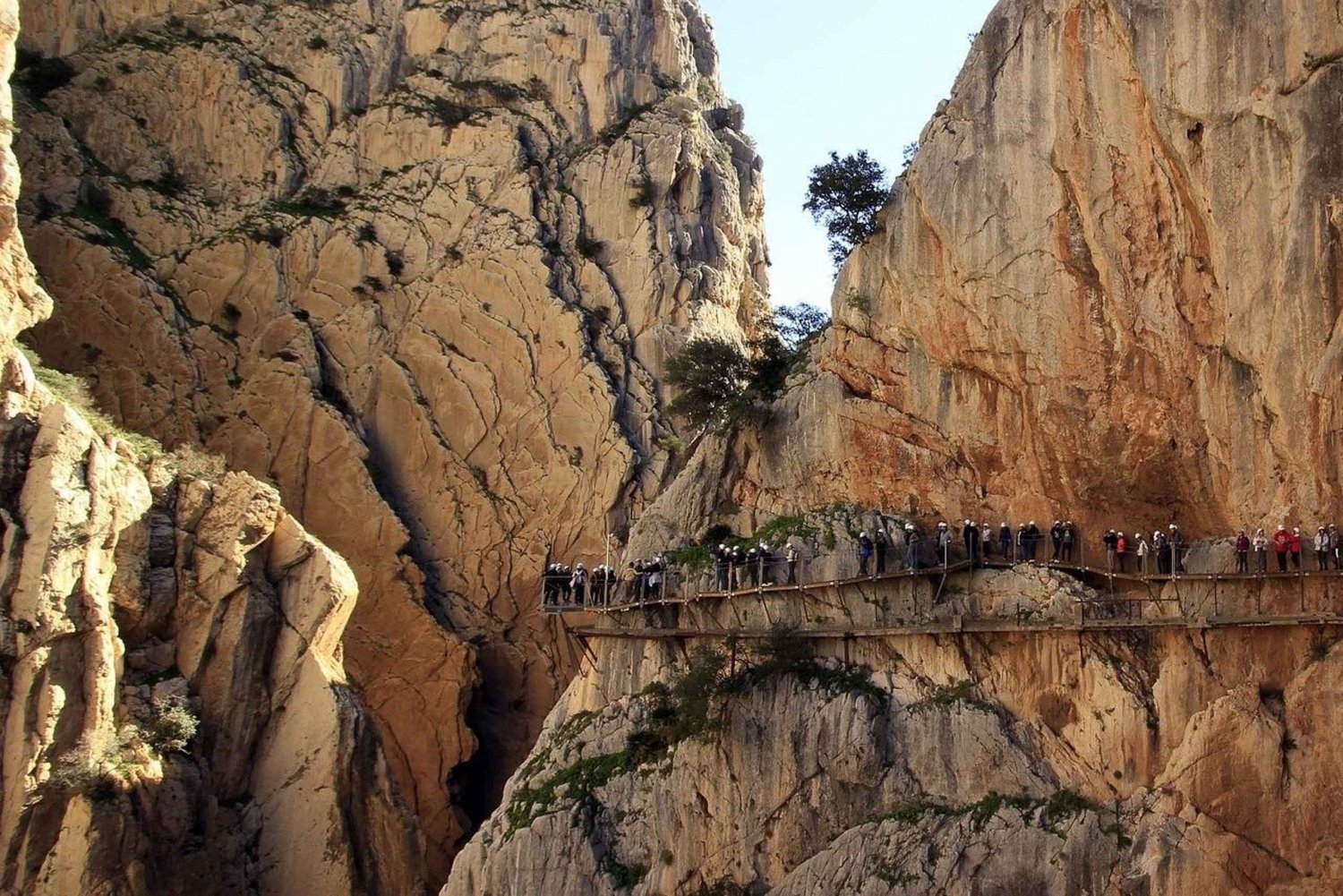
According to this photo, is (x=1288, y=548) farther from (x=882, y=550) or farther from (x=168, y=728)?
(x=168, y=728)

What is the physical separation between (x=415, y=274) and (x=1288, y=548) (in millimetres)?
36050

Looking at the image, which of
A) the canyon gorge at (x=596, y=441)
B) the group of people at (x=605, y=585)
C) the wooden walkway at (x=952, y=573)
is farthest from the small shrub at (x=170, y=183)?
the wooden walkway at (x=952, y=573)

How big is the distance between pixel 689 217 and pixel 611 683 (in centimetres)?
2421

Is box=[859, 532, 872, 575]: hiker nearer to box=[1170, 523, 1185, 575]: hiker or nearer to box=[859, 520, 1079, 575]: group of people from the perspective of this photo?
box=[859, 520, 1079, 575]: group of people

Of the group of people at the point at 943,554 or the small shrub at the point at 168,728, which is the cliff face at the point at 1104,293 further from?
the small shrub at the point at 168,728

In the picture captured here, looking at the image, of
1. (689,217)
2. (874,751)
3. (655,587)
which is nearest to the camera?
(874,751)

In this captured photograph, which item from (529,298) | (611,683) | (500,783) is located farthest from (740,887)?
(529,298)

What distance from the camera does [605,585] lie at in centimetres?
4150

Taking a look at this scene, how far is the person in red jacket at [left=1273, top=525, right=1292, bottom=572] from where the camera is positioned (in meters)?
30.2

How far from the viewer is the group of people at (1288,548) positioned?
29.8m

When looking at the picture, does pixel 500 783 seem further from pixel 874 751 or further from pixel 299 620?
pixel 874 751

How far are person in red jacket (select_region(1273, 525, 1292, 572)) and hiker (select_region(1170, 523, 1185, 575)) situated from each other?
2.10 meters

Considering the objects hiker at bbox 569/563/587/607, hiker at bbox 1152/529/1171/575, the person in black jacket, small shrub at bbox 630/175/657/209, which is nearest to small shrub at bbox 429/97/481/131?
small shrub at bbox 630/175/657/209

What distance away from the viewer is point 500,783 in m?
54.1
